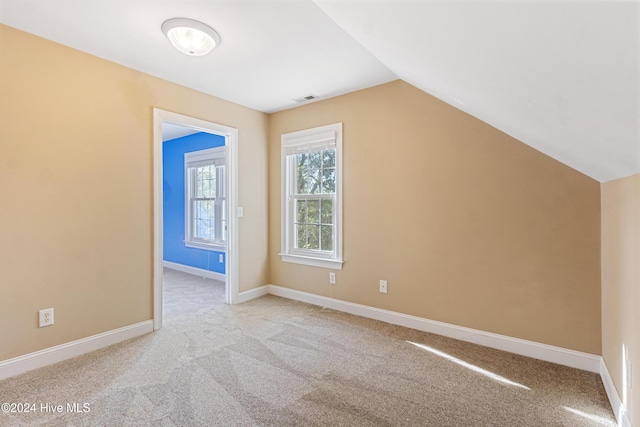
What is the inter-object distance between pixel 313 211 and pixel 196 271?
113 inches

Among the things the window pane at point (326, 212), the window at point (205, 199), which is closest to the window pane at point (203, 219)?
the window at point (205, 199)

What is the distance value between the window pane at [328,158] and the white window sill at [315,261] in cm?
111

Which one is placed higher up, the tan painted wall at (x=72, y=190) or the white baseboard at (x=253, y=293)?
the tan painted wall at (x=72, y=190)

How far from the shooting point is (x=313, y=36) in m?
2.27

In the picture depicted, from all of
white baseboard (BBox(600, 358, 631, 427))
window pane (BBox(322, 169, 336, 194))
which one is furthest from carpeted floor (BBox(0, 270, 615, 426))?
window pane (BBox(322, 169, 336, 194))

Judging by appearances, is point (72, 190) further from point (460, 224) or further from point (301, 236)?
point (460, 224)

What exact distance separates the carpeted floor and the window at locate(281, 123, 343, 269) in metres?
1.06

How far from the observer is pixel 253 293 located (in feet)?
13.1

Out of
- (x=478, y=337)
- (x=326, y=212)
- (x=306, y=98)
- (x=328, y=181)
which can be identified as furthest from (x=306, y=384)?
(x=306, y=98)

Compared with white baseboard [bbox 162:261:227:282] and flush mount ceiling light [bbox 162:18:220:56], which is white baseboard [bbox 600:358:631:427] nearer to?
flush mount ceiling light [bbox 162:18:220:56]

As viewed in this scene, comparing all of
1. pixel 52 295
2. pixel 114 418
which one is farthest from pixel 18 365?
pixel 114 418

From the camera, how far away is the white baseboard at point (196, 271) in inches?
202

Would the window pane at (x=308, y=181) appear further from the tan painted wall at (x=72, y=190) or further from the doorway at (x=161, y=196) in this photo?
the tan painted wall at (x=72, y=190)

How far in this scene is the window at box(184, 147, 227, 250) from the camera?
17.1 feet
